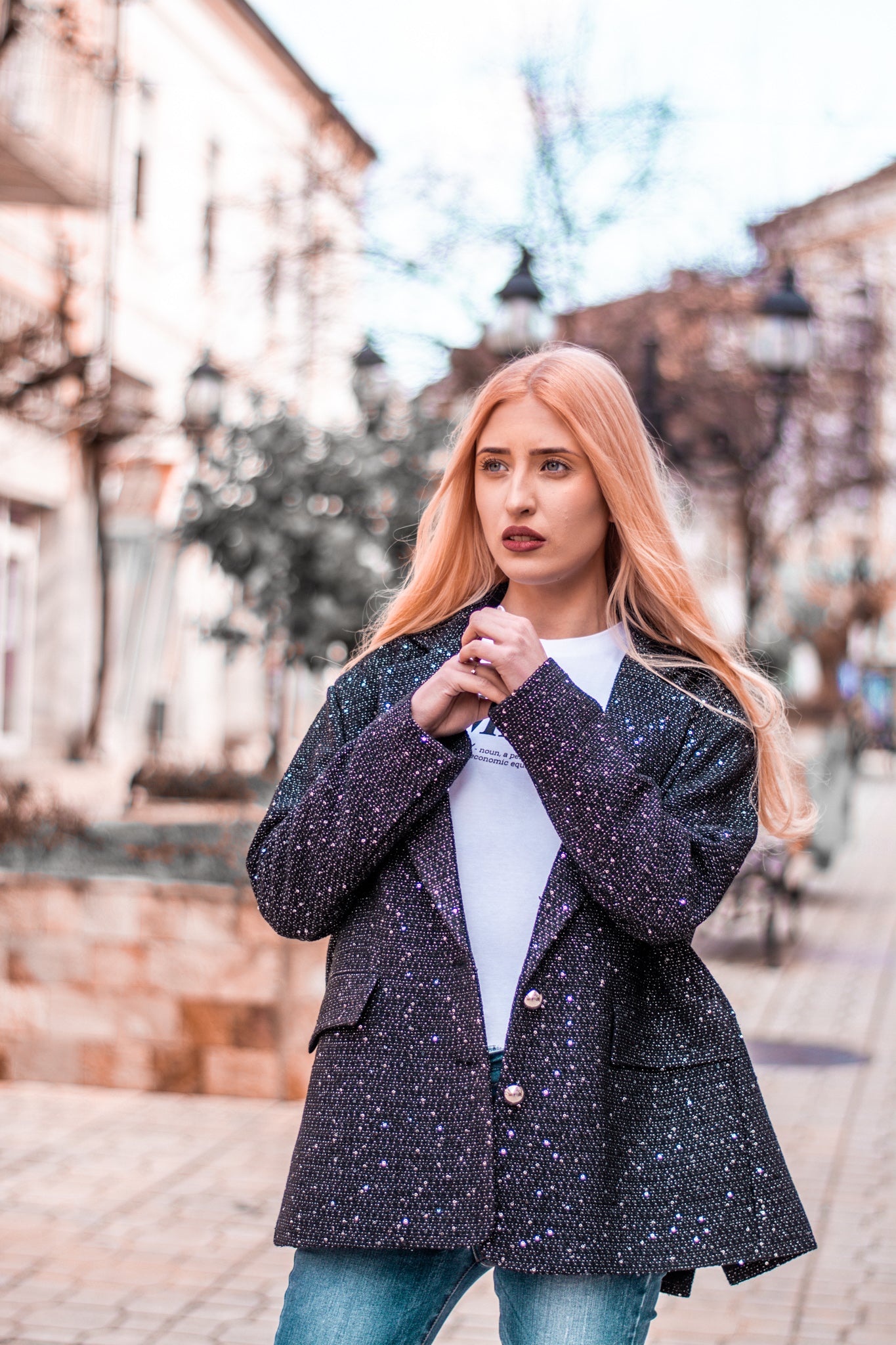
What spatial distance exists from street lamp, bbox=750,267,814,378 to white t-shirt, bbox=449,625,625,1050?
7576 millimetres

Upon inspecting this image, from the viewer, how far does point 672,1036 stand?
207 cm

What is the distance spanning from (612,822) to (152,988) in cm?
457

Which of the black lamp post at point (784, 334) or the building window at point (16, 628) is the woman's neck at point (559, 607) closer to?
the black lamp post at point (784, 334)

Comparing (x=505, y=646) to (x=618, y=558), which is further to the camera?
(x=618, y=558)

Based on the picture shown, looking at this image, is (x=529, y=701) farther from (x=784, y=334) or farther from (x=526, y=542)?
(x=784, y=334)

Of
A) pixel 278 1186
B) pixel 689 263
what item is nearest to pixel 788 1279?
pixel 278 1186

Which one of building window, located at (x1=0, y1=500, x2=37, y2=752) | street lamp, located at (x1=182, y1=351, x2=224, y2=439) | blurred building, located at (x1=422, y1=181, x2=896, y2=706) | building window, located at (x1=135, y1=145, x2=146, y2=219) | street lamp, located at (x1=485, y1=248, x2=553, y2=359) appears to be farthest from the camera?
building window, located at (x1=135, y1=145, x2=146, y2=219)

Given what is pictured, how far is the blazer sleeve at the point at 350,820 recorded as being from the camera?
81.0 inches

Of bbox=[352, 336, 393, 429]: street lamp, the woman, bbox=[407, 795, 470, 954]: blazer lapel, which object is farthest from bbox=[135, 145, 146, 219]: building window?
bbox=[407, 795, 470, 954]: blazer lapel

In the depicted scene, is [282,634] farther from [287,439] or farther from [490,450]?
[490,450]

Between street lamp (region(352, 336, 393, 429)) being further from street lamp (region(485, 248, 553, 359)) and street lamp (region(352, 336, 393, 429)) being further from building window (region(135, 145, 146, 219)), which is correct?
building window (region(135, 145, 146, 219))

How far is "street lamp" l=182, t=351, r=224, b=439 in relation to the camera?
42.7ft

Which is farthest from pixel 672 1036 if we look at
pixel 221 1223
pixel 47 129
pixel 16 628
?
pixel 16 628

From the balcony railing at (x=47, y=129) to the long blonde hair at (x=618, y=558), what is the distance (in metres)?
11.8
